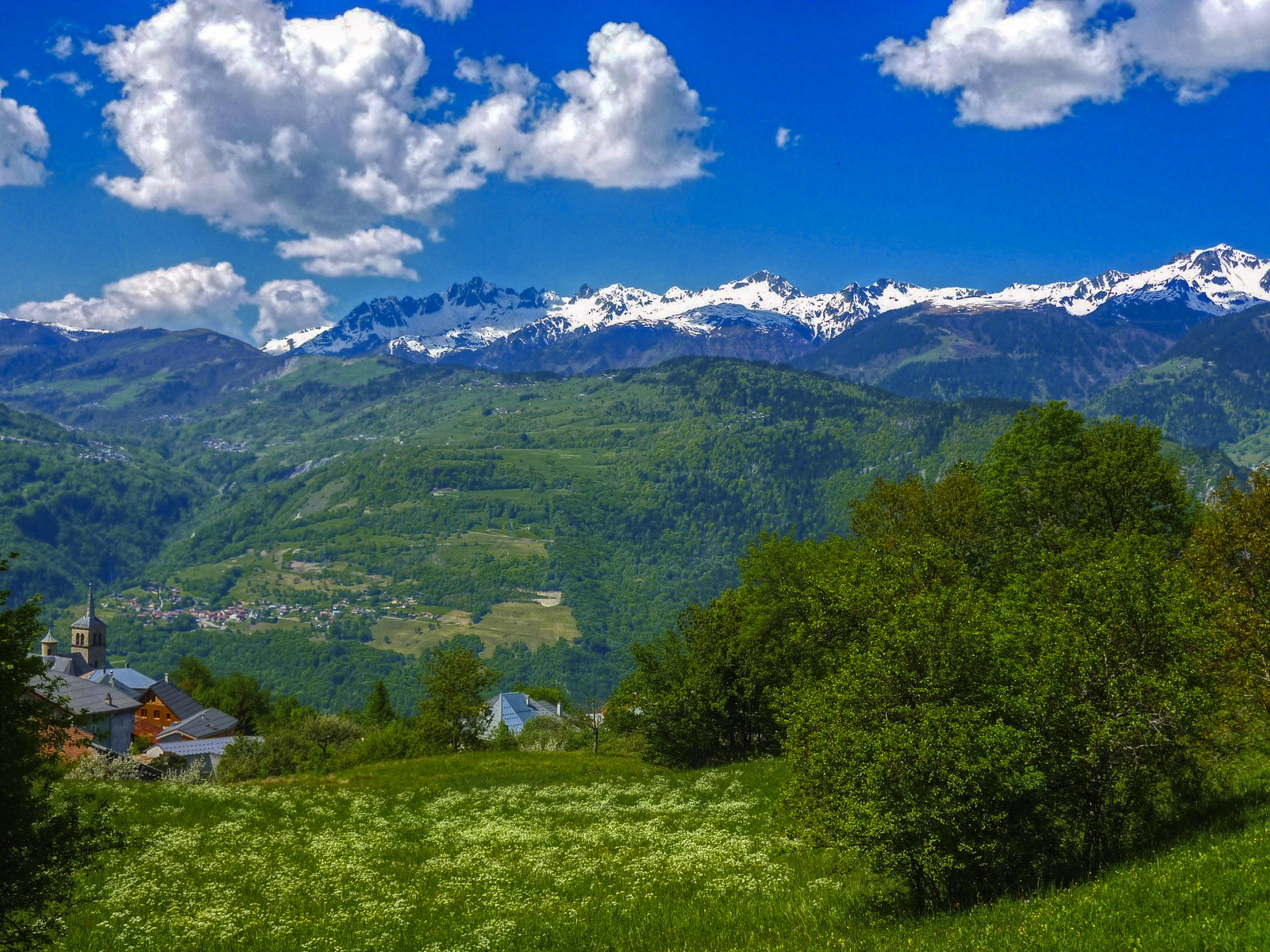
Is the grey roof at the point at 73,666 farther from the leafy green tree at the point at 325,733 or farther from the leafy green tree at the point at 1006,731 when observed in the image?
the leafy green tree at the point at 1006,731

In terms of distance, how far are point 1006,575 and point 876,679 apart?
26.2 meters

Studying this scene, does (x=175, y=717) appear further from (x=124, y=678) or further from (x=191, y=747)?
(x=124, y=678)

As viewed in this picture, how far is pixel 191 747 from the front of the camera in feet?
450

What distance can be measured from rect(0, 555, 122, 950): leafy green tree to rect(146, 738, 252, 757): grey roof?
132 metres

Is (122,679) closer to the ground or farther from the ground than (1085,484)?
closer to the ground

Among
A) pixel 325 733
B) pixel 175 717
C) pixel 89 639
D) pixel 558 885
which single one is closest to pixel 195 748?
pixel 175 717

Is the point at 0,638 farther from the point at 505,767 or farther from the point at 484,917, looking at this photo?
the point at 505,767

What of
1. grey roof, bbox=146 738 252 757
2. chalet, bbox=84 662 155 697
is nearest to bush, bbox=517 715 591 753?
grey roof, bbox=146 738 252 757

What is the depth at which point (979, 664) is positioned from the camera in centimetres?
1716

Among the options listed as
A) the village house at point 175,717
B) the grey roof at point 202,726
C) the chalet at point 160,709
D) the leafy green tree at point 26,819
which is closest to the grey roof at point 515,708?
the grey roof at point 202,726

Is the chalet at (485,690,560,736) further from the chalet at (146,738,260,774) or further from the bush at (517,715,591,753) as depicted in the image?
the bush at (517,715,591,753)

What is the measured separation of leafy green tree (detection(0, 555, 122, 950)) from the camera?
45.3ft

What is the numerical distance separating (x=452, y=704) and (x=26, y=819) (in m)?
63.0

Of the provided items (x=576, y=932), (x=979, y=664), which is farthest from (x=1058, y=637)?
(x=576, y=932)
